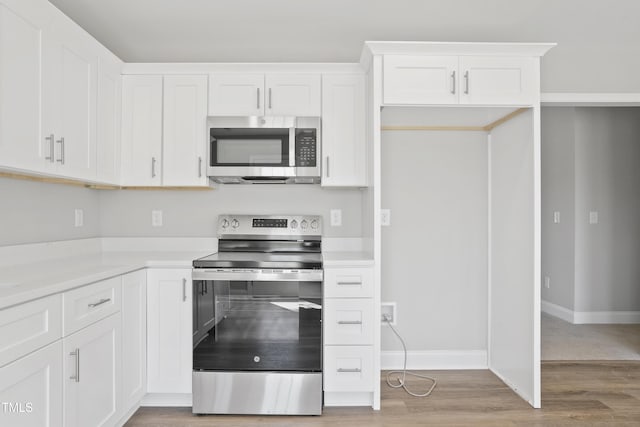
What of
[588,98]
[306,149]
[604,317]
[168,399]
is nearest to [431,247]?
[306,149]

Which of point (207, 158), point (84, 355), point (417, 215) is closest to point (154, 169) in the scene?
point (207, 158)

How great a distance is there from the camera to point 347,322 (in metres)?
2.48

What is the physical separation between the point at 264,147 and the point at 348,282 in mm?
1018

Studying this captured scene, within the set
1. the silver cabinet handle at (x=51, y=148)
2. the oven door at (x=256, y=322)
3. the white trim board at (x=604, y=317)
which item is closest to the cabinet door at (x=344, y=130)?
the oven door at (x=256, y=322)

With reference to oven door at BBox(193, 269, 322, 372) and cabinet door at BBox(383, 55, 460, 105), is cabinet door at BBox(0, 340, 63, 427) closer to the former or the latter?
oven door at BBox(193, 269, 322, 372)

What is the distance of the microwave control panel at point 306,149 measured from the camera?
2.77 metres

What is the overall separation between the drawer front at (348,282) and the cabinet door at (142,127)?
4.45 ft

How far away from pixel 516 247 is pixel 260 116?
1.83 meters

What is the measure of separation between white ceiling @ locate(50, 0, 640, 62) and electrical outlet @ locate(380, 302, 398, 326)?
1.79 meters

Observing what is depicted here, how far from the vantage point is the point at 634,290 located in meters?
4.52

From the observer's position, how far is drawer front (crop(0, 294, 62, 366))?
1363mm

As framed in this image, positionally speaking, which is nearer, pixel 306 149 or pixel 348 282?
pixel 348 282

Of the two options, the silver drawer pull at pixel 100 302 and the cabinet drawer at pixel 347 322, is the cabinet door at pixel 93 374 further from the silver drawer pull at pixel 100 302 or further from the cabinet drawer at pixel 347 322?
the cabinet drawer at pixel 347 322

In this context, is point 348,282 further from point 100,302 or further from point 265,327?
point 100,302
